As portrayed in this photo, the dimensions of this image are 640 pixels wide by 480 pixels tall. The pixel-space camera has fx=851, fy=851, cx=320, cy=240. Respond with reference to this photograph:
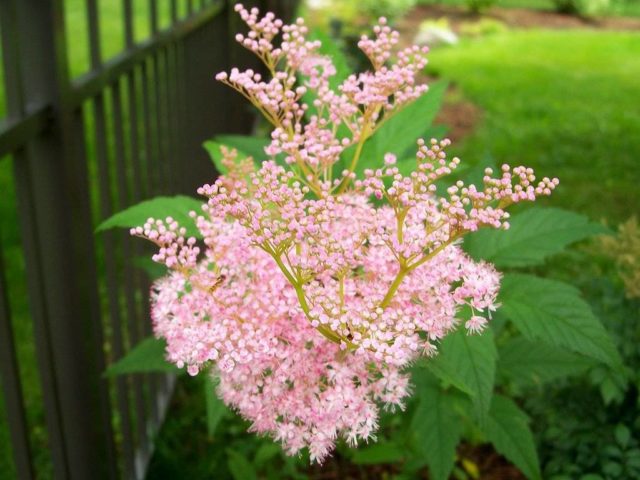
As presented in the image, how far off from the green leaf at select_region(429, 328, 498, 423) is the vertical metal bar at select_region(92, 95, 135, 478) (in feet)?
5.18

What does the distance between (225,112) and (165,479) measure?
284 centimetres

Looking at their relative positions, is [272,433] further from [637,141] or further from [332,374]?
[637,141]

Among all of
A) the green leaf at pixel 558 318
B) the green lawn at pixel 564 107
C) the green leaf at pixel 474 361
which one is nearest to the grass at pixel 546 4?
the green lawn at pixel 564 107

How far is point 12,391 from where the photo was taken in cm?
220

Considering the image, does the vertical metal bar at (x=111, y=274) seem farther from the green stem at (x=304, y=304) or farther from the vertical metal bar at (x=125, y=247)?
the green stem at (x=304, y=304)

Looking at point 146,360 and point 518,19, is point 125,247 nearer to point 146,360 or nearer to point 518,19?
point 146,360

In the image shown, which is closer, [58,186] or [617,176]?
[58,186]

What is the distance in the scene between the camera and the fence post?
7.39 ft

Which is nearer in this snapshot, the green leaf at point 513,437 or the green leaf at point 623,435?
the green leaf at point 513,437

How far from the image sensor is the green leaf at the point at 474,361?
1457mm

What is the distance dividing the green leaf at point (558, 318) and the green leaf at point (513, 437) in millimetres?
478

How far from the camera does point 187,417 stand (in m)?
3.67

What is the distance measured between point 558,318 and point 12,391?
55.3 inches

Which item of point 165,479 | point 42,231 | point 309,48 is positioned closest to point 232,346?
point 309,48
